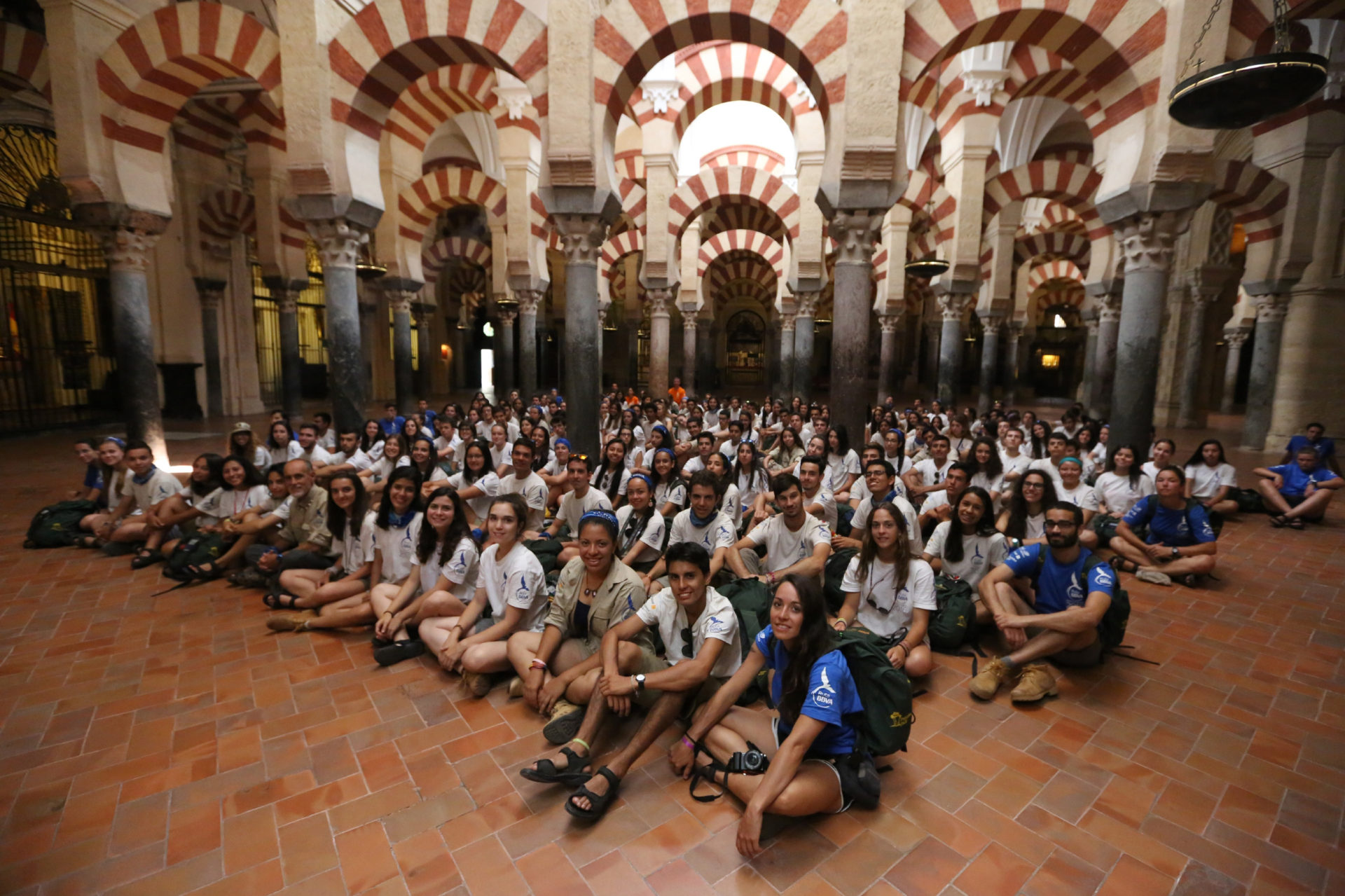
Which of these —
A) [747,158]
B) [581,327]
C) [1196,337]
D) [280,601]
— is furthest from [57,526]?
[1196,337]

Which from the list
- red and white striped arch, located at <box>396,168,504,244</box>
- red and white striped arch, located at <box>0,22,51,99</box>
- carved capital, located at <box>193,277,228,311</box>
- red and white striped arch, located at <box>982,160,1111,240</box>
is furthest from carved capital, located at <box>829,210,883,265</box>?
carved capital, located at <box>193,277,228,311</box>

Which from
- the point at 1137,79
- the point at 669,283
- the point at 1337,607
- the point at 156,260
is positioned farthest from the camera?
the point at 669,283

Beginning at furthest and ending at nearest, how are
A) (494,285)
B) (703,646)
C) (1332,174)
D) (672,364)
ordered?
1. (672,364)
2. (494,285)
3. (1332,174)
4. (703,646)

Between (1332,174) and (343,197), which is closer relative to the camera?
(343,197)

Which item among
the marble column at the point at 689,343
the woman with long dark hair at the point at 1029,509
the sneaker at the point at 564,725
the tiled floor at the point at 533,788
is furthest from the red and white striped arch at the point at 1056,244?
the sneaker at the point at 564,725

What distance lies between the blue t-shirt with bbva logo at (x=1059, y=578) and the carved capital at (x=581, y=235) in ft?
17.3

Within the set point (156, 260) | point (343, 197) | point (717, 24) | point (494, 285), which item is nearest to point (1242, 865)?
point (717, 24)

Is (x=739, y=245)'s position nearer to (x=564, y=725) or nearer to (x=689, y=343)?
(x=689, y=343)

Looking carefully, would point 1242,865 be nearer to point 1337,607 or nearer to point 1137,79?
Result: point 1337,607

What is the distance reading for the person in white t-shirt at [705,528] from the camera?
354 cm

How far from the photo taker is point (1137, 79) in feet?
19.3

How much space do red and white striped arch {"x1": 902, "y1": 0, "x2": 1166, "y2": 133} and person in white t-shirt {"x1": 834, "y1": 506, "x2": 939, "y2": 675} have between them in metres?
5.29

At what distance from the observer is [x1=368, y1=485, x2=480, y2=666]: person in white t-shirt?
3.22m

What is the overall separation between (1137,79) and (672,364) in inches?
693
